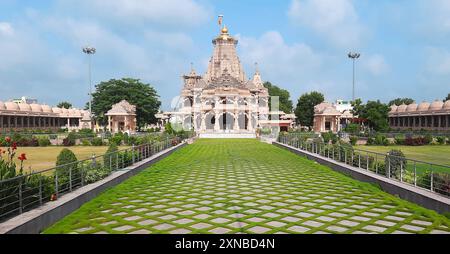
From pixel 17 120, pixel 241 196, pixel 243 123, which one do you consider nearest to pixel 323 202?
pixel 241 196

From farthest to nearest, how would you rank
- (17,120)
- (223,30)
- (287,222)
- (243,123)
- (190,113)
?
(223,30) → (190,113) → (243,123) → (17,120) → (287,222)

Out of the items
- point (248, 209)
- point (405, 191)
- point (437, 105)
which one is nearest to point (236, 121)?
point (437, 105)

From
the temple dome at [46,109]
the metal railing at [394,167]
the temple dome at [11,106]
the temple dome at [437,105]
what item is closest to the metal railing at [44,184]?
the metal railing at [394,167]

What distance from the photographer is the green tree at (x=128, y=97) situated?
6375cm

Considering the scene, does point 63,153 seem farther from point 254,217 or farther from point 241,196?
point 254,217

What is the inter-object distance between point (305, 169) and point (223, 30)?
63.7 m

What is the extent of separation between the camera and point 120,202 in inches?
354

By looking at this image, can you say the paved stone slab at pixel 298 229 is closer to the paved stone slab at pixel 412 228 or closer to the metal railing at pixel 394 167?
the paved stone slab at pixel 412 228

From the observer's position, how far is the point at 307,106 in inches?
2921

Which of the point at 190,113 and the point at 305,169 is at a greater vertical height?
the point at 190,113

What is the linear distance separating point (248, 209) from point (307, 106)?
223 feet

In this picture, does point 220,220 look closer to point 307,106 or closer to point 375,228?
point 375,228
